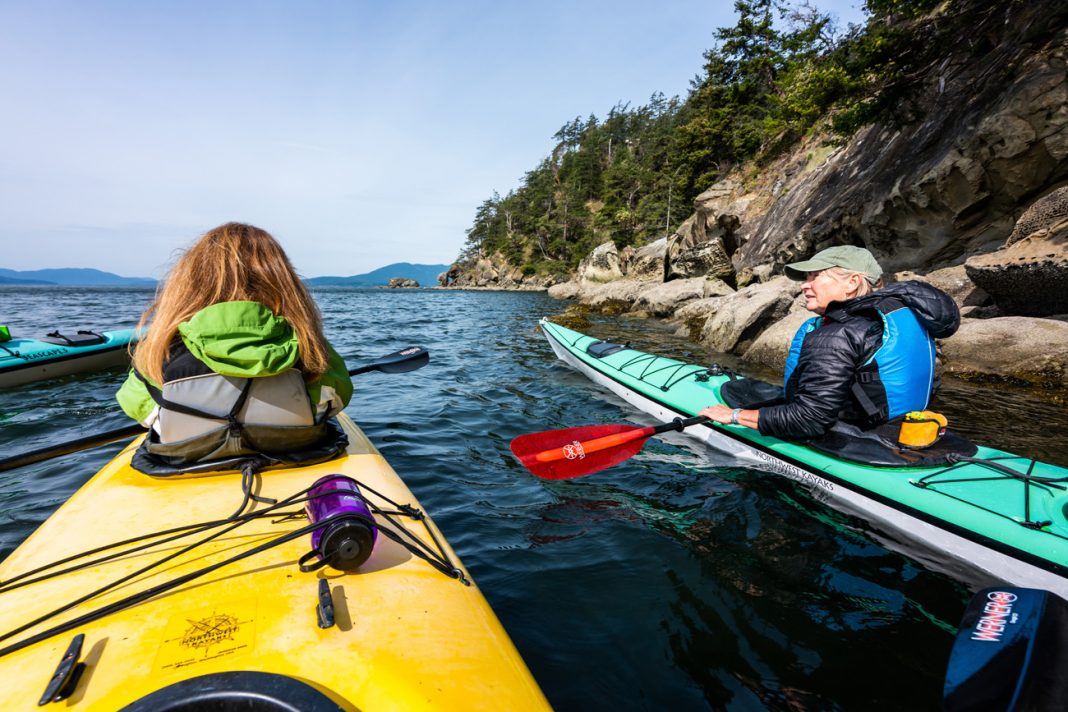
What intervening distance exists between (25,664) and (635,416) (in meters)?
5.51

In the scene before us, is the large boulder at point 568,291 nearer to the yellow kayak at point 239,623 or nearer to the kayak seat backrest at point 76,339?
the kayak seat backrest at point 76,339

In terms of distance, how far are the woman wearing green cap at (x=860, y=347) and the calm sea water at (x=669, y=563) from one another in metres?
0.80

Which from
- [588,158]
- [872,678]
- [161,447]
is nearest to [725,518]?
[872,678]

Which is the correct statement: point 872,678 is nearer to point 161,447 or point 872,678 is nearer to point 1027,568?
point 1027,568

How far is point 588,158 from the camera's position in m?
61.1

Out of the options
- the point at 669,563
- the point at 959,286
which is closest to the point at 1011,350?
the point at 959,286

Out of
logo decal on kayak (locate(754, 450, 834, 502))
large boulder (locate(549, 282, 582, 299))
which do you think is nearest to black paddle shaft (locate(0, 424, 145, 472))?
logo decal on kayak (locate(754, 450, 834, 502))

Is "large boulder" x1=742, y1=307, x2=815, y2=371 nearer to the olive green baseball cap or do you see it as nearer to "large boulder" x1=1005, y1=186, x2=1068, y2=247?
"large boulder" x1=1005, y1=186, x2=1068, y2=247

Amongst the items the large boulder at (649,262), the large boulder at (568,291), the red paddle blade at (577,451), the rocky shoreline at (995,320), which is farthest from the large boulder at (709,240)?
the red paddle blade at (577,451)

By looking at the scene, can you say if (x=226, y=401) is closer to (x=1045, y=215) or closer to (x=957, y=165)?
(x=1045, y=215)

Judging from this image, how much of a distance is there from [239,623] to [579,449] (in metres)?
2.99

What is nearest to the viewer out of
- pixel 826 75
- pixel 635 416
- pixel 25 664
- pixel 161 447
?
pixel 25 664

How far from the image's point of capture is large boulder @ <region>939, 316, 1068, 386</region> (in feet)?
21.3

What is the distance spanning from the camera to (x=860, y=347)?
333 cm
